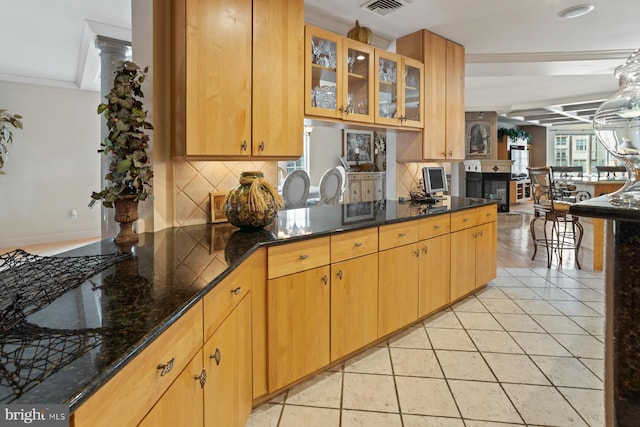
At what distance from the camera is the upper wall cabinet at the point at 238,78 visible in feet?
6.36

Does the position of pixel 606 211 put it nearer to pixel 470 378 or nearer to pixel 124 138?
pixel 470 378

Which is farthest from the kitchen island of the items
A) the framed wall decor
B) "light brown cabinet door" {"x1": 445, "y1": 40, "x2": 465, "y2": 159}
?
the framed wall decor

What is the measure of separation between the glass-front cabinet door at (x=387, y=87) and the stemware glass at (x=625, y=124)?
1948mm

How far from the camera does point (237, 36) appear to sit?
2061mm

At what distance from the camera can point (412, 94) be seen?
130 inches

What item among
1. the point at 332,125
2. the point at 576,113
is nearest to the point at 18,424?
the point at 332,125

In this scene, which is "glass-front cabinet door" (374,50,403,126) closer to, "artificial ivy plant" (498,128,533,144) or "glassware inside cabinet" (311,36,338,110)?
"glassware inside cabinet" (311,36,338,110)

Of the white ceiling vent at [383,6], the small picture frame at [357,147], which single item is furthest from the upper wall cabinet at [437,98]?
the small picture frame at [357,147]

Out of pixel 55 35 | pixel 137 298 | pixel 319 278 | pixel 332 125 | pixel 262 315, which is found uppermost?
pixel 55 35

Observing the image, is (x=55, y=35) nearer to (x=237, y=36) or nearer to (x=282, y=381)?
(x=237, y=36)

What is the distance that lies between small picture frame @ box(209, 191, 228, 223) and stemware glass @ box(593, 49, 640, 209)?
1919 millimetres

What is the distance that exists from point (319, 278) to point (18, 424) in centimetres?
159

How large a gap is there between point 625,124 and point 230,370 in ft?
4.99

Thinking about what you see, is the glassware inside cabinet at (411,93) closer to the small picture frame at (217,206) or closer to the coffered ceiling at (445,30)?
the coffered ceiling at (445,30)
